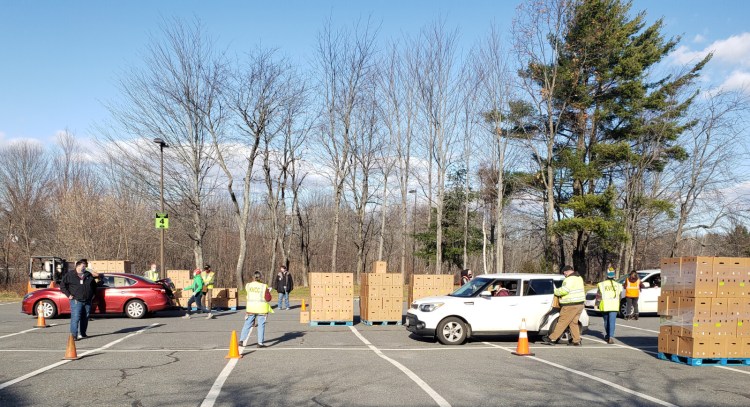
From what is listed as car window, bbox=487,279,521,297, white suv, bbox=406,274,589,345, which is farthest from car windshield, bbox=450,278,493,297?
car window, bbox=487,279,521,297

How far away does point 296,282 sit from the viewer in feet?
176

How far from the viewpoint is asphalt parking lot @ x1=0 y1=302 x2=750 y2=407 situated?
313 inches

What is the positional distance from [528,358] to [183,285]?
1507 cm

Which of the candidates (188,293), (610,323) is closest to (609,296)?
(610,323)

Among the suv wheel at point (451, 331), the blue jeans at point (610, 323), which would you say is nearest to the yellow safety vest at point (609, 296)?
the blue jeans at point (610, 323)

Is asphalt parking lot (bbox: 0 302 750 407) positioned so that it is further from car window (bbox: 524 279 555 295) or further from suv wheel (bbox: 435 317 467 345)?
car window (bbox: 524 279 555 295)

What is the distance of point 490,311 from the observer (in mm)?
13828

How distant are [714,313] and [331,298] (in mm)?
9906

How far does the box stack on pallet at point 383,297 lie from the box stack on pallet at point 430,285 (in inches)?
25.5

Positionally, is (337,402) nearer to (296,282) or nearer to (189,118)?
(189,118)

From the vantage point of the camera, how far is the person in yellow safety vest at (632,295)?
1964 cm

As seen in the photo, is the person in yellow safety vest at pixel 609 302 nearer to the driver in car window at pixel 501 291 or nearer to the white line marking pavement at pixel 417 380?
the driver in car window at pixel 501 291

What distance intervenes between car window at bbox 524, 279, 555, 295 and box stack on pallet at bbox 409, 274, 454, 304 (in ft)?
14.3

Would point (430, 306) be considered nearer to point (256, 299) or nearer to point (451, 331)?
point (451, 331)
